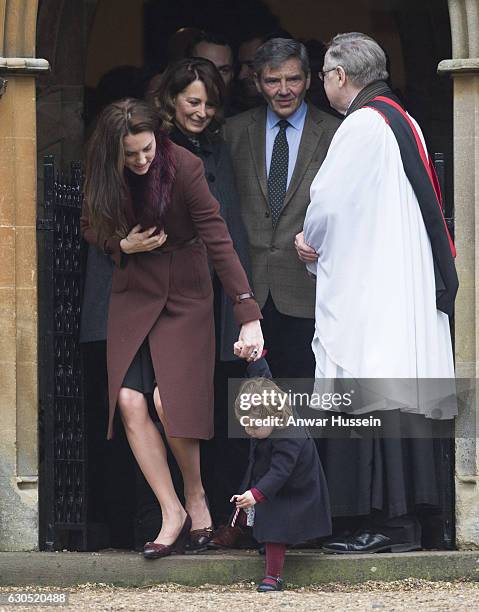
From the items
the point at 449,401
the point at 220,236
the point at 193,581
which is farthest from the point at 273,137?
the point at 193,581

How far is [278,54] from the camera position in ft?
30.1

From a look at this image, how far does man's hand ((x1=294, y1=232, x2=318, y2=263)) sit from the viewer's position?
8.91 meters

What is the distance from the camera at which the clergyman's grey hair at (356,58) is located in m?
8.77

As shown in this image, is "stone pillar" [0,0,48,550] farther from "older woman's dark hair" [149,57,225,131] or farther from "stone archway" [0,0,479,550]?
"older woman's dark hair" [149,57,225,131]

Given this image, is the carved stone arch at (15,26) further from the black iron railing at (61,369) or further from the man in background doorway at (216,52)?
the man in background doorway at (216,52)

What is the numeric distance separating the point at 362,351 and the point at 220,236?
0.75 metres

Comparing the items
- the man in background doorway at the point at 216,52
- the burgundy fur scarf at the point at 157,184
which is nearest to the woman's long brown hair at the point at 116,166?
the burgundy fur scarf at the point at 157,184

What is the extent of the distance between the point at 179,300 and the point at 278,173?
0.85 metres

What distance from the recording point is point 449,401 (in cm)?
890

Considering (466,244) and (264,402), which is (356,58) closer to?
(466,244)

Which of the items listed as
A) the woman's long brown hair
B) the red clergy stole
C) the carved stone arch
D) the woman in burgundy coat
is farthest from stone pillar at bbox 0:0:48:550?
the red clergy stole

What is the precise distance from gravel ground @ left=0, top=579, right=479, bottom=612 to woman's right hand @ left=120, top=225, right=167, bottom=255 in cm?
139

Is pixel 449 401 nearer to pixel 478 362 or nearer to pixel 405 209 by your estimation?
pixel 478 362

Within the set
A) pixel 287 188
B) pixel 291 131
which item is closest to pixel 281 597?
pixel 287 188
